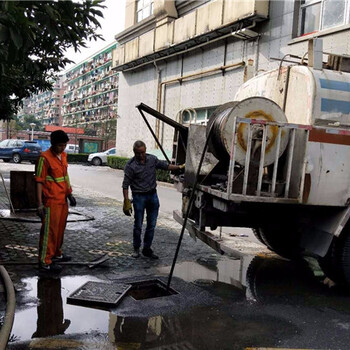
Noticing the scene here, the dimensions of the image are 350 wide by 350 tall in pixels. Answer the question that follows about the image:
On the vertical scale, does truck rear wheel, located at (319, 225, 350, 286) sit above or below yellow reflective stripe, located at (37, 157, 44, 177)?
below

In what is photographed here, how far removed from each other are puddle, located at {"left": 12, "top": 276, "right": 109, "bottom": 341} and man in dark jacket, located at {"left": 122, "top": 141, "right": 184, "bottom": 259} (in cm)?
147

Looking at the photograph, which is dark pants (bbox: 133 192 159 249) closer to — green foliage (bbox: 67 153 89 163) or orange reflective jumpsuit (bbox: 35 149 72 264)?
orange reflective jumpsuit (bbox: 35 149 72 264)

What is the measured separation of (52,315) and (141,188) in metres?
2.36

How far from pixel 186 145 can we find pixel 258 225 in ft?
4.60

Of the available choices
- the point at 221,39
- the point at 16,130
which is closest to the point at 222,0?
the point at 221,39

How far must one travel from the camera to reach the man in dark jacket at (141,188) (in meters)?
5.81

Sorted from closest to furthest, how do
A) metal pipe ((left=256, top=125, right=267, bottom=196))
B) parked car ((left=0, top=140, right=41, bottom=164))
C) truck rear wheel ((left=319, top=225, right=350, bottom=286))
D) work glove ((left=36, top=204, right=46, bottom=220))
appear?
metal pipe ((left=256, top=125, right=267, bottom=196))
truck rear wheel ((left=319, top=225, right=350, bottom=286))
work glove ((left=36, top=204, right=46, bottom=220))
parked car ((left=0, top=140, right=41, bottom=164))

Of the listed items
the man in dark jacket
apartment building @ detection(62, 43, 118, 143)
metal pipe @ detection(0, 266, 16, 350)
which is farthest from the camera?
apartment building @ detection(62, 43, 118, 143)

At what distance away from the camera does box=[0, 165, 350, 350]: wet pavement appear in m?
3.42

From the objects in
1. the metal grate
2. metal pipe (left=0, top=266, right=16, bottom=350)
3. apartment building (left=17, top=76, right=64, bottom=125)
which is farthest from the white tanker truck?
apartment building (left=17, top=76, right=64, bottom=125)

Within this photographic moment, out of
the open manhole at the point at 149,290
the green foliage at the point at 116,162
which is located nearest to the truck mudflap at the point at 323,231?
the open manhole at the point at 149,290

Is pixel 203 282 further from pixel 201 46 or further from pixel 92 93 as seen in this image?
pixel 92 93

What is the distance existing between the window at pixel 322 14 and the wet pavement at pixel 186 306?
29.6ft

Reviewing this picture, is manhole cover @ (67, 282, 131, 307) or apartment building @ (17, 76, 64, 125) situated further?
apartment building @ (17, 76, 64, 125)
